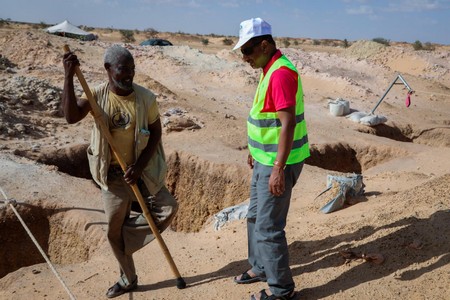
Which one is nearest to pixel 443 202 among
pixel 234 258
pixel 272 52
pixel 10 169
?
pixel 234 258

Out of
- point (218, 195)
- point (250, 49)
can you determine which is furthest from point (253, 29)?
point (218, 195)

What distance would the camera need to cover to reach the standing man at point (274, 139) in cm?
262

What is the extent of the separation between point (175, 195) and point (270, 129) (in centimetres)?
465

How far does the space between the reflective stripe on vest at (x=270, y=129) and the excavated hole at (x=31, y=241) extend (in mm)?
2778

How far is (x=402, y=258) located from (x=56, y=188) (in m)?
4.11

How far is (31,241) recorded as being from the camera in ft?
16.3

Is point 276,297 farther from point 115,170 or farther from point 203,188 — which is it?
point 203,188

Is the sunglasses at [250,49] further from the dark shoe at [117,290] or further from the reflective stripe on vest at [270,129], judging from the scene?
the dark shoe at [117,290]

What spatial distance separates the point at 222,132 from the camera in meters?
8.84

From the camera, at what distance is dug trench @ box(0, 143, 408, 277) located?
4.89 metres

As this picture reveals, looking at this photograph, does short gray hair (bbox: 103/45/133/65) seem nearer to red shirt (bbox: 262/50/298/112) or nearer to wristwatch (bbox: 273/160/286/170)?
red shirt (bbox: 262/50/298/112)

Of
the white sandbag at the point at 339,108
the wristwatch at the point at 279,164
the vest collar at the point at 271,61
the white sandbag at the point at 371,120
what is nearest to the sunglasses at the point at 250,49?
the vest collar at the point at 271,61

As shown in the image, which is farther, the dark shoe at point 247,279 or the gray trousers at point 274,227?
the dark shoe at point 247,279

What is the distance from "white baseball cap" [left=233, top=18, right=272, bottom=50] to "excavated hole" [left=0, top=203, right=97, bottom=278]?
3094 millimetres
